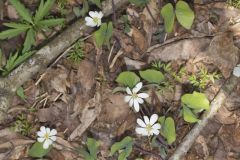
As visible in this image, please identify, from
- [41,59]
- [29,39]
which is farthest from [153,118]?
[29,39]

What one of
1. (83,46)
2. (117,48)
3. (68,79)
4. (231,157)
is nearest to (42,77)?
(68,79)

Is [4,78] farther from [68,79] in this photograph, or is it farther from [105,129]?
[105,129]

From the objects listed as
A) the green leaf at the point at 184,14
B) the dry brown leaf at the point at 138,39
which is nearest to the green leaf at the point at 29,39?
the dry brown leaf at the point at 138,39

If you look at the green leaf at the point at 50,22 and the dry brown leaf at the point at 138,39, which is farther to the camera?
the dry brown leaf at the point at 138,39

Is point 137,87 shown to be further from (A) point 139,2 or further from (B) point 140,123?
(A) point 139,2

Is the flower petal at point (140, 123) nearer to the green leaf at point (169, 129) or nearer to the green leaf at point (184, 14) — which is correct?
the green leaf at point (169, 129)

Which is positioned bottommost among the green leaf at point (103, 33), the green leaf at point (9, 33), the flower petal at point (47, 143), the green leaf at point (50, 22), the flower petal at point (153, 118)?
the flower petal at point (153, 118)

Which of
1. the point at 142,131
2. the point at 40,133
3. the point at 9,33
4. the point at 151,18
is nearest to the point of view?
the point at 142,131

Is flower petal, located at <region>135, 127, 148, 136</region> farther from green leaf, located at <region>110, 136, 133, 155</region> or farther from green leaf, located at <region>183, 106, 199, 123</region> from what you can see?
green leaf, located at <region>183, 106, 199, 123</region>

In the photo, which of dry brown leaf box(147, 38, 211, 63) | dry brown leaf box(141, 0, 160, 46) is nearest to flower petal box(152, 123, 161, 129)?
dry brown leaf box(147, 38, 211, 63)
